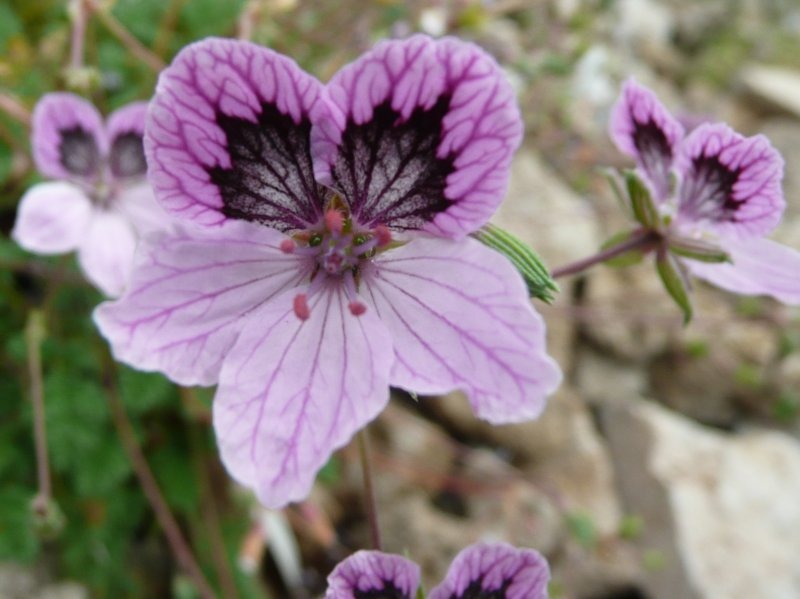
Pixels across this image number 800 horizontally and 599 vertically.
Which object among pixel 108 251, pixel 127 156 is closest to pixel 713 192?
pixel 108 251

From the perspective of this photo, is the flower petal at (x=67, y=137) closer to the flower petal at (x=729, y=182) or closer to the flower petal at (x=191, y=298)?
the flower petal at (x=191, y=298)

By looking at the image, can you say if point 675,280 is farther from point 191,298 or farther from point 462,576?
point 191,298

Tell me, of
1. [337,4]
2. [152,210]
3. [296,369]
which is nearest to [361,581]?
[296,369]

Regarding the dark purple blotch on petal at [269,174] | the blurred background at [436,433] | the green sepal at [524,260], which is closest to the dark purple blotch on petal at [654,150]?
the green sepal at [524,260]

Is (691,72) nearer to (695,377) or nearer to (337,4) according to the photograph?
(695,377)

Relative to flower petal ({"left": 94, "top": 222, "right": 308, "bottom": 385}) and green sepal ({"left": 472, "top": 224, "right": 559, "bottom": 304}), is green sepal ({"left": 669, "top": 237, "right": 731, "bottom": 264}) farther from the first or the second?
flower petal ({"left": 94, "top": 222, "right": 308, "bottom": 385})
